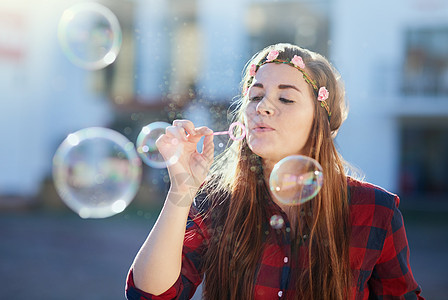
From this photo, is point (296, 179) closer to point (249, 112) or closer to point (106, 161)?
point (249, 112)

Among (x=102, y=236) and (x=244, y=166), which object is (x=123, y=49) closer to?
(x=102, y=236)

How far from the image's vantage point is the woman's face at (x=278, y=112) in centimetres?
167

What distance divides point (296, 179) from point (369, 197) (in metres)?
0.26

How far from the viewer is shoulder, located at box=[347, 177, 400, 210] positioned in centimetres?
170

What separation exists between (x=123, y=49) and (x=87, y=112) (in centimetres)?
202

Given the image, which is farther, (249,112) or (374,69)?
(374,69)

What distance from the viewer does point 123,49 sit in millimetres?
13273

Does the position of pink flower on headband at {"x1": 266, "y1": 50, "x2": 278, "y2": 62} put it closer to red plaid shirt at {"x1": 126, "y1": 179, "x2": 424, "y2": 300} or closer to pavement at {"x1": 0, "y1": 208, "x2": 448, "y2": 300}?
red plaid shirt at {"x1": 126, "y1": 179, "x2": 424, "y2": 300}

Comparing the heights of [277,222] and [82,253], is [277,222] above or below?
above

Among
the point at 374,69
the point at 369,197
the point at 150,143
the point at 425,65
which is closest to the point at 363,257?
the point at 369,197

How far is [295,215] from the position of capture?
5.81 ft

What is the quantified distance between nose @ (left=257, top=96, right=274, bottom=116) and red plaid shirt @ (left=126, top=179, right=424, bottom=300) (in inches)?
15.2

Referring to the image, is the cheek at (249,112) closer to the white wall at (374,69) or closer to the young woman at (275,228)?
the young woman at (275,228)

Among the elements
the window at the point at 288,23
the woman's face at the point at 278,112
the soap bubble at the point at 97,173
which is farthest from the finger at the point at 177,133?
the window at the point at 288,23
